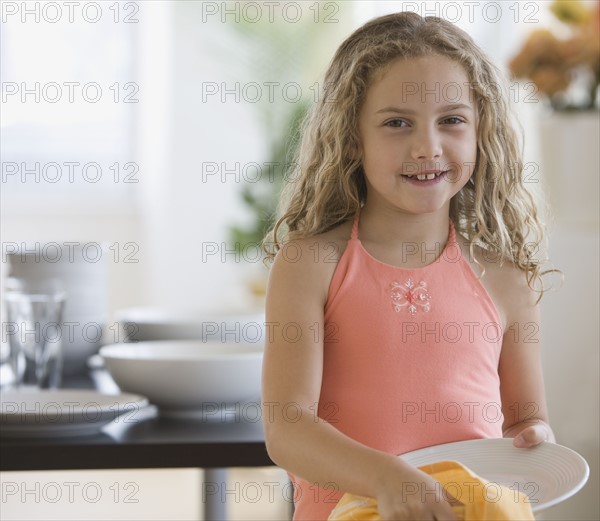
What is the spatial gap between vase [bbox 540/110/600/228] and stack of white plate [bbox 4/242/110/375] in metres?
0.98

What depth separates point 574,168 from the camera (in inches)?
70.7

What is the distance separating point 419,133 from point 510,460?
1.26ft

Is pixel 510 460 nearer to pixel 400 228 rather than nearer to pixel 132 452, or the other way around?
pixel 400 228

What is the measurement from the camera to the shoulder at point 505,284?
47.8 inches

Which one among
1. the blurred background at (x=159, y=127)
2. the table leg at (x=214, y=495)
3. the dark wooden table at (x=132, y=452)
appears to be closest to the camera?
the dark wooden table at (x=132, y=452)

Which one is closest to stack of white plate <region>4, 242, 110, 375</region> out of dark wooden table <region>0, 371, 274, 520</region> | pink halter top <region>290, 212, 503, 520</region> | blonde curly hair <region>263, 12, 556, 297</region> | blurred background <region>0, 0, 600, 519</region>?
dark wooden table <region>0, 371, 274, 520</region>

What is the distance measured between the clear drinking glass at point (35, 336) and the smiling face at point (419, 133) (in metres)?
0.83

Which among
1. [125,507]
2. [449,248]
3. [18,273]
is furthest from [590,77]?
[125,507]

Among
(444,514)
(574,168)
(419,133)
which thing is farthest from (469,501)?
(574,168)

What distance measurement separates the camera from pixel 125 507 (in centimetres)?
346

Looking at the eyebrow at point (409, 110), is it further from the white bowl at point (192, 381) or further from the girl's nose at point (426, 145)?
the white bowl at point (192, 381)

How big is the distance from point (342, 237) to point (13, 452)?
517mm

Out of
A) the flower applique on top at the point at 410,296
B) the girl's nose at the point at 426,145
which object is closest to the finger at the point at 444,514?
the flower applique on top at the point at 410,296

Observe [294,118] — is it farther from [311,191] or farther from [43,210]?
[311,191]
